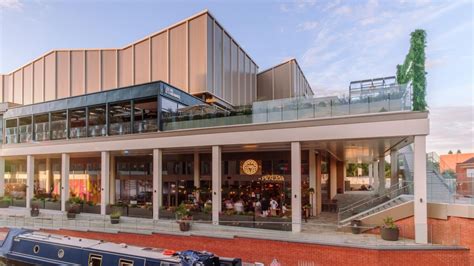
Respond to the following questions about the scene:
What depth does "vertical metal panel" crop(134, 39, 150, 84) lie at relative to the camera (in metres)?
33.4

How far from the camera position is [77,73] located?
3825 cm

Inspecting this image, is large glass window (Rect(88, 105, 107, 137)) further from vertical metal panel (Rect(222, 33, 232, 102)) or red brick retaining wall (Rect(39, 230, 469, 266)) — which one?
vertical metal panel (Rect(222, 33, 232, 102))

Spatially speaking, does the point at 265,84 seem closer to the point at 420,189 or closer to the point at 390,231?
the point at 420,189

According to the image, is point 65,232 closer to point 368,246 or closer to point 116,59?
point 368,246

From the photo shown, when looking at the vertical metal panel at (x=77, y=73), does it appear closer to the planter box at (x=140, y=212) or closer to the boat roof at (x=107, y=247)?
the planter box at (x=140, y=212)

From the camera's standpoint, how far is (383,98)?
13844 millimetres

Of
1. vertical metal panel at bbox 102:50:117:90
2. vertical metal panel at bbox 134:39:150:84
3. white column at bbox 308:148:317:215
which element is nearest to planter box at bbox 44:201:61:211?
vertical metal panel at bbox 134:39:150:84

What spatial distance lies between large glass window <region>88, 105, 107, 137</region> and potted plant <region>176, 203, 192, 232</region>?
905 centimetres

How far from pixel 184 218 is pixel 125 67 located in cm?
2452

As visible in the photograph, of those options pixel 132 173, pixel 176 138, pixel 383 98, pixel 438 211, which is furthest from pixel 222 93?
pixel 438 211

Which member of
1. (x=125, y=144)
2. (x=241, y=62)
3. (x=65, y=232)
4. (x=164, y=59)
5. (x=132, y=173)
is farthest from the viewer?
(x=241, y=62)

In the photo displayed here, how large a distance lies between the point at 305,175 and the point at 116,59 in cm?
2687

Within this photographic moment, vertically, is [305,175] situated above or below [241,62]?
below

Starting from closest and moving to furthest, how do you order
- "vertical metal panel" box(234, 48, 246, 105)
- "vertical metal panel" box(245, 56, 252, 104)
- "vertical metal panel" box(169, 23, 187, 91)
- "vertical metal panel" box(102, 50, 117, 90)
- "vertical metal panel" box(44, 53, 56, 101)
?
"vertical metal panel" box(169, 23, 187, 91), "vertical metal panel" box(102, 50, 117, 90), "vertical metal panel" box(234, 48, 246, 105), "vertical metal panel" box(44, 53, 56, 101), "vertical metal panel" box(245, 56, 252, 104)
